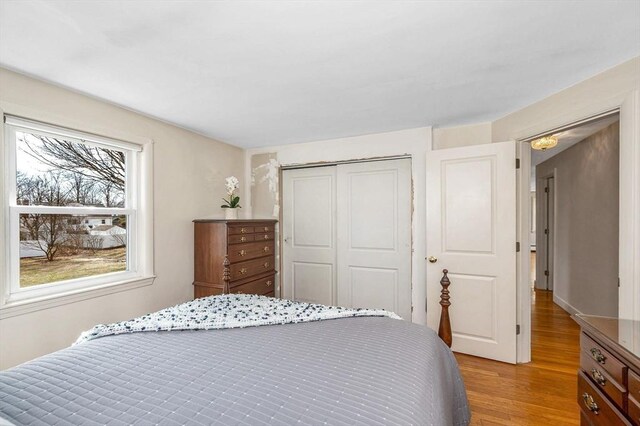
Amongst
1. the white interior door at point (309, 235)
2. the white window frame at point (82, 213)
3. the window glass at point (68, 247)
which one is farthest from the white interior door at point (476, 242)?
the window glass at point (68, 247)

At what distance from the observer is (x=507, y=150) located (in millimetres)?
2584

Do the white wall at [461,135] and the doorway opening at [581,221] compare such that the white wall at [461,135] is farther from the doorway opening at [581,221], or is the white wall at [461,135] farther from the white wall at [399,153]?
the doorway opening at [581,221]

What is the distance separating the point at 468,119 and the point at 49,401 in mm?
3432

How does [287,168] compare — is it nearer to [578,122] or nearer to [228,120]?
[228,120]

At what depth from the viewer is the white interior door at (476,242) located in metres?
2.60

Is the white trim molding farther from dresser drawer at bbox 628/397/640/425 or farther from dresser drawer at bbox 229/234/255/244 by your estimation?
dresser drawer at bbox 229/234/255/244

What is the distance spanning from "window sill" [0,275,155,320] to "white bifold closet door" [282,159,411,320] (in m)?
1.79

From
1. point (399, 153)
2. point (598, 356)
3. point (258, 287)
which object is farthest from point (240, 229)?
point (598, 356)

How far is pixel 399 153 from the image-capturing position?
10.5 feet

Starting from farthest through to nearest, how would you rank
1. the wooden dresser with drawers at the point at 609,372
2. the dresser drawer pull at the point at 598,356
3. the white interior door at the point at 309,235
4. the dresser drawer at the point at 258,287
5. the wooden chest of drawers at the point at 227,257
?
the white interior door at the point at 309,235 → the dresser drawer at the point at 258,287 → the wooden chest of drawers at the point at 227,257 → the dresser drawer pull at the point at 598,356 → the wooden dresser with drawers at the point at 609,372

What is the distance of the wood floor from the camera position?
1.92 meters

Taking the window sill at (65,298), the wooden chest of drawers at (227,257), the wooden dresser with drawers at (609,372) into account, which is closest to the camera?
the wooden dresser with drawers at (609,372)

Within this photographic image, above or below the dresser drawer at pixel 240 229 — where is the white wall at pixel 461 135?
above

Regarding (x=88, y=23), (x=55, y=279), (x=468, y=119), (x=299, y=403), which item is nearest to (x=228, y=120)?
(x=88, y=23)
